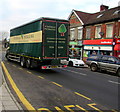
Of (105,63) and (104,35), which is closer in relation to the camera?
(105,63)

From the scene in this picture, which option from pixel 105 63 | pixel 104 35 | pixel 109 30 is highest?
pixel 109 30

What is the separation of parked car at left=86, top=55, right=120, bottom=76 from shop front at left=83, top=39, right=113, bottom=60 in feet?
27.0

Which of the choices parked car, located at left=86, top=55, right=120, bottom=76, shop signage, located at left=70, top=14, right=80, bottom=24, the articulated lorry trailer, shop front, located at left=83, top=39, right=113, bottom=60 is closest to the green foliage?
the articulated lorry trailer

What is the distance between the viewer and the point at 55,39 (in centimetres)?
1170

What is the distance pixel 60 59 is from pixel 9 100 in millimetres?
7106

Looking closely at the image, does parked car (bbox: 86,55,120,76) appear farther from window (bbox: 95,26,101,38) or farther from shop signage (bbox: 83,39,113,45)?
window (bbox: 95,26,101,38)

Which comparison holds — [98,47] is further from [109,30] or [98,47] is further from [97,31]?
[109,30]

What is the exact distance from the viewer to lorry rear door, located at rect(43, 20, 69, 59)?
36.7ft

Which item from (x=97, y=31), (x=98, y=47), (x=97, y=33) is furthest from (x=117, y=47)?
(x=97, y=31)

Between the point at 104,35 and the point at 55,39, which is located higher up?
the point at 104,35

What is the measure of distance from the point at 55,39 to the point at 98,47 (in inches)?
570

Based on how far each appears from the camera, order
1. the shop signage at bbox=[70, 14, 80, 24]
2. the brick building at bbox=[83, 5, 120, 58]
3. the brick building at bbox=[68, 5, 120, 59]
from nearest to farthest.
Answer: the brick building at bbox=[83, 5, 120, 58]
the brick building at bbox=[68, 5, 120, 59]
the shop signage at bbox=[70, 14, 80, 24]

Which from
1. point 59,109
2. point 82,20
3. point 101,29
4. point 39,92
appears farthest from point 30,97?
point 82,20

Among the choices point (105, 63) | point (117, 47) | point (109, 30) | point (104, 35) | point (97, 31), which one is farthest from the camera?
point (97, 31)
